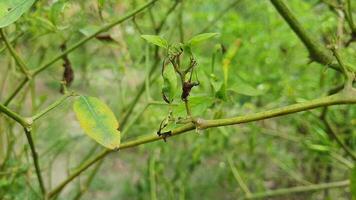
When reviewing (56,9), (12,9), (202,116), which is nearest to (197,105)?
(12,9)

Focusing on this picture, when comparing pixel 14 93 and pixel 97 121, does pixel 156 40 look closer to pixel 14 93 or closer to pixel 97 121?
pixel 97 121

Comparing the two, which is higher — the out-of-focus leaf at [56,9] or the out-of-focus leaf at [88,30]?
the out-of-focus leaf at [56,9]

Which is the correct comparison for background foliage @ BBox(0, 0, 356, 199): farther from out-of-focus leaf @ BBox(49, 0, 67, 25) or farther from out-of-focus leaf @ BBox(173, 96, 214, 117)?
out-of-focus leaf @ BBox(173, 96, 214, 117)

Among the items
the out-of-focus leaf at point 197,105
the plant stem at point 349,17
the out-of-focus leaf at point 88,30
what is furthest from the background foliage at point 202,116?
the out-of-focus leaf at point 197,105

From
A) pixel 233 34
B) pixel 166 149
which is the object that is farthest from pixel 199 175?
pixel 233 34

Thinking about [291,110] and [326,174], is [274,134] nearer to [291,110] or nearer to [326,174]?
[326,174]

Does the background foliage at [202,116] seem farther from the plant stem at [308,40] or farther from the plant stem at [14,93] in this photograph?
the plant stem at [308,40]

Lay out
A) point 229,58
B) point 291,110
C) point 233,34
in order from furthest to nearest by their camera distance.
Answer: point 233,34 < point 229,58 < point 291,110
